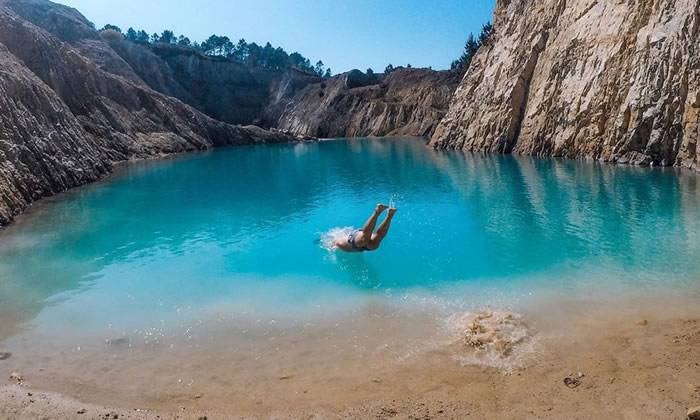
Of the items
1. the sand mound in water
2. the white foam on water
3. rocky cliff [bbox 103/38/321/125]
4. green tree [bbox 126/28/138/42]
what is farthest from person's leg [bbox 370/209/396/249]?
green tree [bbox 126/28/138/42]

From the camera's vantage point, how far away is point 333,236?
19.9 m

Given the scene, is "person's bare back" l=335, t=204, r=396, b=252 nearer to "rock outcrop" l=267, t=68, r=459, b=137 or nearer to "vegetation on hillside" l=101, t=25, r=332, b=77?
"rock outcrop" l=267, t=68, r=459, b=137

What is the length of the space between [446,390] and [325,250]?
994 cm

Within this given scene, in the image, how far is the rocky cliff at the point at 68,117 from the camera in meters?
28.4

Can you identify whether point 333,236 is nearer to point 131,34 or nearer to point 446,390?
point 446,390

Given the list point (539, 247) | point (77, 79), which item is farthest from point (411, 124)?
point (539, 247)

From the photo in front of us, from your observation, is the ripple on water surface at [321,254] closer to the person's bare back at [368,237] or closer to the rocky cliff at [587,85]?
the person's bare back at [368,237]

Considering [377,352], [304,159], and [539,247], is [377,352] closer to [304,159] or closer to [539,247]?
[539,247]

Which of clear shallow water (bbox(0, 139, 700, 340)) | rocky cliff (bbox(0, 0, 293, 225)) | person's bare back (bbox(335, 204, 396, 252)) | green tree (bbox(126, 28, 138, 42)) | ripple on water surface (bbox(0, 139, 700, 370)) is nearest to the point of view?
ripple on water surface (bbox(0, 139, 700, 370))

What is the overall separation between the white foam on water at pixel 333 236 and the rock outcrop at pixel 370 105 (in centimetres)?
6943

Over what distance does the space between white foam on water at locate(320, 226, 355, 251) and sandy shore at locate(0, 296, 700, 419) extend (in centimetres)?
850

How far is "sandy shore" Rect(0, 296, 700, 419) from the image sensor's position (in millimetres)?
7762

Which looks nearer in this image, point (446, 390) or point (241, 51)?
point (446, 390)

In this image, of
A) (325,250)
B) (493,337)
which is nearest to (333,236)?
(325,250)
